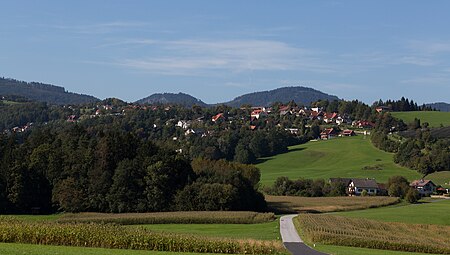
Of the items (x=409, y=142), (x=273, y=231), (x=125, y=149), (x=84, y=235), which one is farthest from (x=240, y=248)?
(x=409, y=142)

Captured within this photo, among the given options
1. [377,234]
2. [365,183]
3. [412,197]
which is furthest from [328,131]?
[377,234]

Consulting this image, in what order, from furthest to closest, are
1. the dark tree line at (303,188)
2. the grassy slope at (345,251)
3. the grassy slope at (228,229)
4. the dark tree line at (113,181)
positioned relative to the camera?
the dark tree line at (303,188), the dark tree line at (113,181), the grassy slope at (228,229), the grassy slope at (345,251)

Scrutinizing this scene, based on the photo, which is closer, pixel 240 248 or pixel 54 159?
pixel 240 248

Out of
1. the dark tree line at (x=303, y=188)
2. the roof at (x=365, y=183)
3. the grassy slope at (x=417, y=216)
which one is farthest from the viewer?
the roof at (x=365, y=183)

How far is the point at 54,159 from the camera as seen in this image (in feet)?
269

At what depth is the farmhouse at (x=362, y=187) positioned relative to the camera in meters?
118

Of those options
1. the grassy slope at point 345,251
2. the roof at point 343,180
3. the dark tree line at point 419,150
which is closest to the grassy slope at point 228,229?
the grassy slope at point 345,251

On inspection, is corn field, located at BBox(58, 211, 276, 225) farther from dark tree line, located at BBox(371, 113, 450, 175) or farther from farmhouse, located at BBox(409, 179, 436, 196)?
dark tree line, located at BBox(371, 113, 450, 175)

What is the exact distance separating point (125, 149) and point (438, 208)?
40.8 m

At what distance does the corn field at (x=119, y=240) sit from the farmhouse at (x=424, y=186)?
276 ft

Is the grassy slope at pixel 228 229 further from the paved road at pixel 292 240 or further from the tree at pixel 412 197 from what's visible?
the tree at pixel 412 197

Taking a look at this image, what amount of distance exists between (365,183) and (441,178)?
2072 centimetres

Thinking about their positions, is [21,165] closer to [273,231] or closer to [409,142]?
[273,231]

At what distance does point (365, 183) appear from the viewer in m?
120
